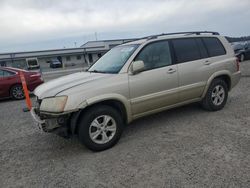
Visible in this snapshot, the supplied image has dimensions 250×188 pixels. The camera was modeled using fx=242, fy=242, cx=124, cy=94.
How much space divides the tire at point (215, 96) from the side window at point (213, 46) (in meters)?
0.62

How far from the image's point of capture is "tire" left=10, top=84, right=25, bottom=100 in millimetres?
9569

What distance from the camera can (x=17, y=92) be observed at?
966 cm

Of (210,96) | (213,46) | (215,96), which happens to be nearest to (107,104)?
(210,96)

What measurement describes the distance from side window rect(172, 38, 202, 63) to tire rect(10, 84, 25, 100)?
280 inches

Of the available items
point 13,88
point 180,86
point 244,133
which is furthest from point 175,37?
point 13,88

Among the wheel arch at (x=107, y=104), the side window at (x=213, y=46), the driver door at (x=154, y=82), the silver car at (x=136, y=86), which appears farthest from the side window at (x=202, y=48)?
the wheel arch at (x=107, y=104)

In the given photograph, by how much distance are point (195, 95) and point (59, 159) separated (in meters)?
3.04

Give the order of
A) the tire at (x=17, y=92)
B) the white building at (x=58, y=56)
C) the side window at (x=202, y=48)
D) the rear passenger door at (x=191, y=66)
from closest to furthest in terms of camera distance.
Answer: the rear passenger door at (x=191, y=66) < the side window at (x=202, y=48) < the tire at (x=17, y=92) < the white building at (x=58, y=56)

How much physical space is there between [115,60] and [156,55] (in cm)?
81

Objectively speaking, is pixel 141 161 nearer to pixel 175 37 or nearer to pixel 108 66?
pixel 108 66

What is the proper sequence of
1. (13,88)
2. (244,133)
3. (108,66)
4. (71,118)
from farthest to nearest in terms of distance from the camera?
(13,88)
(108,66)
(244,133)
(71,118)

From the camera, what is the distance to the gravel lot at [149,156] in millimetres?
3121

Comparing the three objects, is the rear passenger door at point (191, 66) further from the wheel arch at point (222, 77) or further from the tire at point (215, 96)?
the tire at point (215, 96)

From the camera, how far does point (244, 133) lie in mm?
4242
